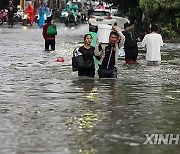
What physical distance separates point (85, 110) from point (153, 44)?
872 cm

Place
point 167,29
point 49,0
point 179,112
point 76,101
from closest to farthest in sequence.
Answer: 1. point 179,112
2. point 76,101
3. point 167,29
4. point 49,0

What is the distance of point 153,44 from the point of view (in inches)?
744

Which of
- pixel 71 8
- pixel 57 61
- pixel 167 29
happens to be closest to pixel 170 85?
pixel 57 61

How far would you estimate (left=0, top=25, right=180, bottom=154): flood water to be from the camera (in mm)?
7996

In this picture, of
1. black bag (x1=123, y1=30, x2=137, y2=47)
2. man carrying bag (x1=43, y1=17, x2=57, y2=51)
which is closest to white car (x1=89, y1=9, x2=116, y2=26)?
man carrying bag (x1=43, y1=17, x2=57, y2=51)

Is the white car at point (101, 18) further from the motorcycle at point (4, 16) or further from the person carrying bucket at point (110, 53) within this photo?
the person carrying bucket at point (110, 53)

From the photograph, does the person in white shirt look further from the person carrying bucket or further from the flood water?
the person carrying bucket

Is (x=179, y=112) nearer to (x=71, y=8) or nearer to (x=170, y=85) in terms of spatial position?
(x=170, y=85)

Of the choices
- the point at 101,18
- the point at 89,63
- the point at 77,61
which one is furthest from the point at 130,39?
the point at 101,18

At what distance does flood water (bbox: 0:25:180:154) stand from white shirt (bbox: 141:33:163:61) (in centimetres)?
78

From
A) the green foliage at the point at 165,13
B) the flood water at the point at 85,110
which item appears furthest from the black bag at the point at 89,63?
the green foliage at the point at 165,13

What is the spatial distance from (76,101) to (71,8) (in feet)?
143

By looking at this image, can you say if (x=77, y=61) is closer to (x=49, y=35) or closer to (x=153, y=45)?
(x=153, y=45)

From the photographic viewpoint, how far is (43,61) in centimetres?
2056
